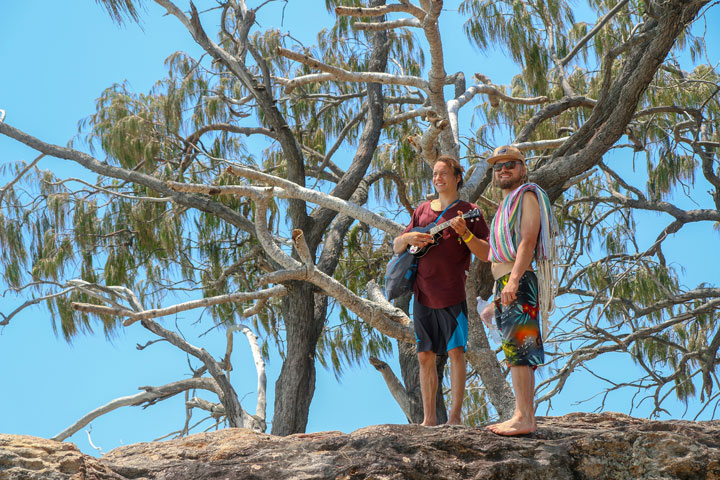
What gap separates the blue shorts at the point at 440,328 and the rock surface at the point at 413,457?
59cm

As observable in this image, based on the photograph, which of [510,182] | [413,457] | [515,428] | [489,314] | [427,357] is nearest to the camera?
[413,457]

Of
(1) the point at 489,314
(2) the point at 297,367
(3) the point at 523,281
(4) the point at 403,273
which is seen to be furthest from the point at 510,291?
(2) the point at 297,367

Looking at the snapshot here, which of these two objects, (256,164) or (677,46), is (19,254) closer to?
(256,164)

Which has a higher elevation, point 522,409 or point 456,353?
point 456,353

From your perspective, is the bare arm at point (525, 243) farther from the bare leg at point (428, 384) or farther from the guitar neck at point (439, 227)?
the bare leg at point (428, 384)

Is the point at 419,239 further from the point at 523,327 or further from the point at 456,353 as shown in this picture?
the point at 523,327

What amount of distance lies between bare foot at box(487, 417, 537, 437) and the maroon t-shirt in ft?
2.09

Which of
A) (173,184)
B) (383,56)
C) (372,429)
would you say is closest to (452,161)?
(372,429)

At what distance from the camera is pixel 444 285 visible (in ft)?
9.85

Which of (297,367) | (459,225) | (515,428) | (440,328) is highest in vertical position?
(297,367)

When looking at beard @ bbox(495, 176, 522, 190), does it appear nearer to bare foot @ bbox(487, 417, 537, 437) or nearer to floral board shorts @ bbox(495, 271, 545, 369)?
floral board shorts @ bbox(495, 271, 545, 369)

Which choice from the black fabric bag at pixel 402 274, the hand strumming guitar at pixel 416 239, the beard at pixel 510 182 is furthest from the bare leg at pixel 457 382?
the beard at pixel 510 182

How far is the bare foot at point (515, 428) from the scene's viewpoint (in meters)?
2.41

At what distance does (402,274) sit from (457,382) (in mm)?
465
